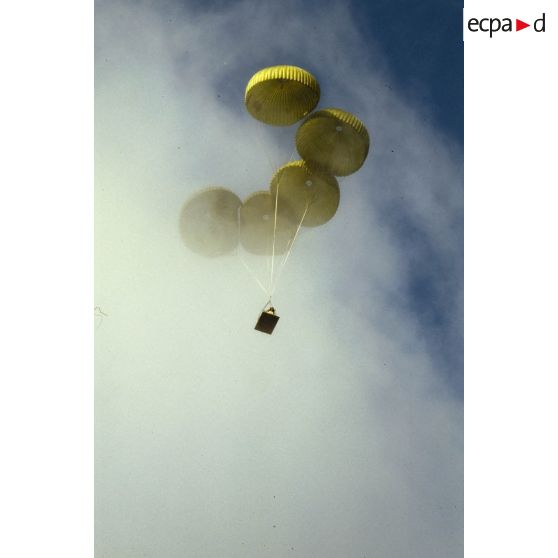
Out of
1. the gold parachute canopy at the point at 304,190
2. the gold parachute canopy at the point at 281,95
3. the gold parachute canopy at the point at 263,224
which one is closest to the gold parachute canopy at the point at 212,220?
the gold parachute canopy at the point at 263,224

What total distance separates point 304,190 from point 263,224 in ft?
4.04

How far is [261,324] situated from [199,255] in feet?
8.58

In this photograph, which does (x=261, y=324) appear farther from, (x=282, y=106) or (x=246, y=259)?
(x=282, y=106)

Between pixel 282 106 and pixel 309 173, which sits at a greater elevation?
pixel 282 106

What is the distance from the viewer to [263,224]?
13.2 meters

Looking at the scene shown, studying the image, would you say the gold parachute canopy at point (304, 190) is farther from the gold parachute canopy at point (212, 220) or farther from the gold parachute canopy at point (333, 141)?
the gold parachute canopy at point (212, 220)

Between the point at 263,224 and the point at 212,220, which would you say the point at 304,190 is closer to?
the point at 263,224

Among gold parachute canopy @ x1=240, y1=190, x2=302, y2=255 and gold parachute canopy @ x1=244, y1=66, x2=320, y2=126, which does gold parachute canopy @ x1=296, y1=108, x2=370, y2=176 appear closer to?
gold parachute canopy @ x1=244, y1=66, x2=320, y2=126

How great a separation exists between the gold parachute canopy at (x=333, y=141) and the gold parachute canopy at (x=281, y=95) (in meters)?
Result: 0.35

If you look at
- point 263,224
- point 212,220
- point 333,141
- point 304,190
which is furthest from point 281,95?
point 212,220

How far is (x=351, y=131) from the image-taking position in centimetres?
1214

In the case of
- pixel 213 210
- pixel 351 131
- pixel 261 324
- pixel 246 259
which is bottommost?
pixel 261 324

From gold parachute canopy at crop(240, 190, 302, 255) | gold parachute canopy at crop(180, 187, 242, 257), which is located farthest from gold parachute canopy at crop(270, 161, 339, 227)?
gold parachute canopy at crop(180, 187, 242, 257)

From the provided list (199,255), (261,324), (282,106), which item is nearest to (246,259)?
(199,255)
